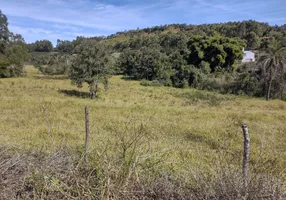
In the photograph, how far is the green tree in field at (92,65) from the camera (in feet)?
63.0

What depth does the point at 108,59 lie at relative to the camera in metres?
19.9

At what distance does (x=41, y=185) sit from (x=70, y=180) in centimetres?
36

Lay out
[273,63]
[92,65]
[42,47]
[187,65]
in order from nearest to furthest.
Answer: [92,65]
[273,63]
[187,65]
[42,47]

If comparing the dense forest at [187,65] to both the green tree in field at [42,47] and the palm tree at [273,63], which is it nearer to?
the palm tree at [273,63]

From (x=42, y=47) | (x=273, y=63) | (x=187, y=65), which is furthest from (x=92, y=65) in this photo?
(x=42, y=47)

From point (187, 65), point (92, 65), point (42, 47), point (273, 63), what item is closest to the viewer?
point (92, 65)

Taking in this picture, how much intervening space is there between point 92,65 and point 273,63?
19.6m

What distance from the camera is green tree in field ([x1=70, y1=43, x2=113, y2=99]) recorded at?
19.2 meters

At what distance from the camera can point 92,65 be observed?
19375mm

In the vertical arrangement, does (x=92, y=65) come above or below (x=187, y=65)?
below

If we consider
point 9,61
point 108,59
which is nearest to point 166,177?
point 108,59

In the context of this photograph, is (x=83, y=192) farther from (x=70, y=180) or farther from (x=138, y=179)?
(x=138, y=179)

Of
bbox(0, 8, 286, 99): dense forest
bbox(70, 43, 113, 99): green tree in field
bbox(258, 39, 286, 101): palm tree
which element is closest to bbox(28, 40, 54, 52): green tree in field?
bbox(0, 8, 286, 99): dense forest

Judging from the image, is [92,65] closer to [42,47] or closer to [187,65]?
[187,65]
